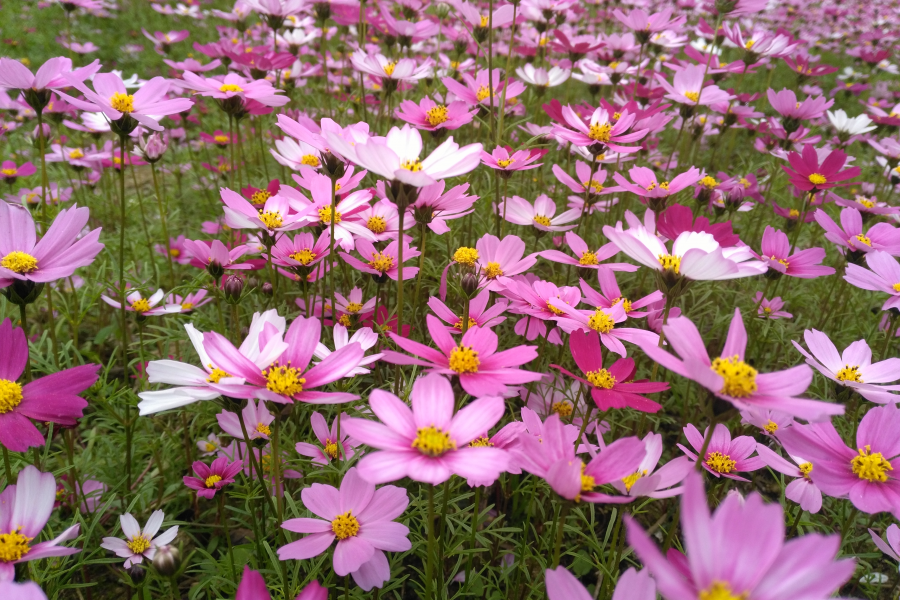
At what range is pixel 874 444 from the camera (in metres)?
0.66

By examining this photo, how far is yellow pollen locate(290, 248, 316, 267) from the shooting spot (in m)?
0.98

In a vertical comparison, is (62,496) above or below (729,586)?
below

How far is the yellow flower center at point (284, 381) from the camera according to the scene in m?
0.56

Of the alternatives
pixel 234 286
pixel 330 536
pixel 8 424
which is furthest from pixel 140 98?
pixel 330 536

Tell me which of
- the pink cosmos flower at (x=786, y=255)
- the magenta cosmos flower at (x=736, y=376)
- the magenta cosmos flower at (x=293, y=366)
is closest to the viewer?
the magenta cosmos flower at (x=736, y=376)

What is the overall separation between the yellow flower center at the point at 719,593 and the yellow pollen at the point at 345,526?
44cm

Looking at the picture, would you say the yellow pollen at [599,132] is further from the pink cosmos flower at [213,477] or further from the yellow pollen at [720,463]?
the pink cosmos flower at [213,477]

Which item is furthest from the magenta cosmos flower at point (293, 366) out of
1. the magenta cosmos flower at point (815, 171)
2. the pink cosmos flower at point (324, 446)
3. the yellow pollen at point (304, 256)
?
the magenta cosmos flower at point (815, 171)

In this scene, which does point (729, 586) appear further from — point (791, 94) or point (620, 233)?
point (791, 94)

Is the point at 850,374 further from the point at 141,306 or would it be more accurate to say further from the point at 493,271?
the point at 141,306

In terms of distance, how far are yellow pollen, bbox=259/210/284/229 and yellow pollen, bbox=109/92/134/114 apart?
0.30 m

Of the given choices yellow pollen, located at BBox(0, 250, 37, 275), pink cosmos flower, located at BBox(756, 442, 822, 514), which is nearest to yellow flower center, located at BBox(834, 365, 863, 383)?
pink cosmos flower, located at BBox(756, 442, 822, 514)

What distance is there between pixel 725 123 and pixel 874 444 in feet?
4.80

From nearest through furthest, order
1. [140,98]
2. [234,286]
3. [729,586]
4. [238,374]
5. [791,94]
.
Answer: [729,586] < [238,374] < [234,286] < [140,98] < [791,94]
